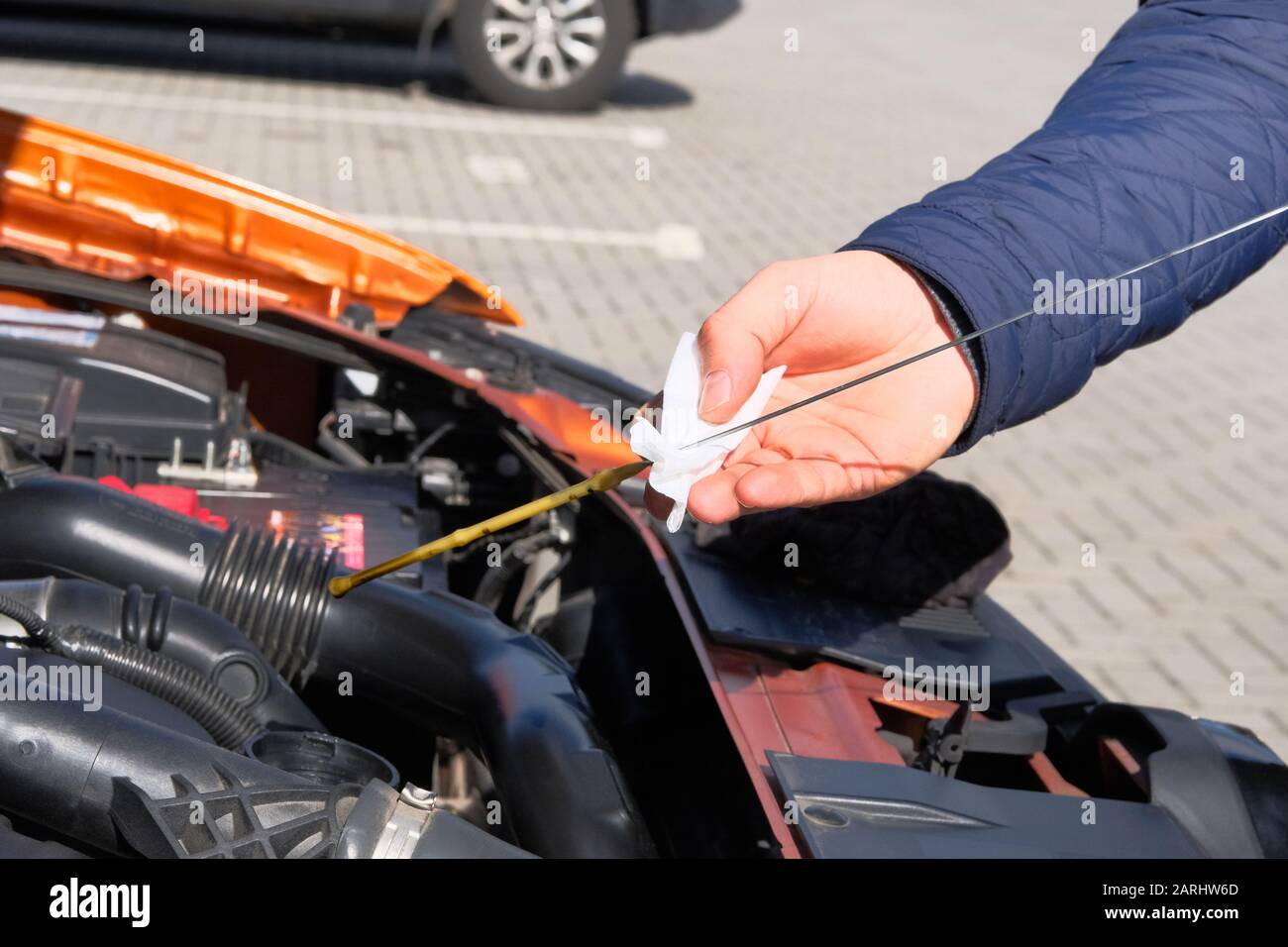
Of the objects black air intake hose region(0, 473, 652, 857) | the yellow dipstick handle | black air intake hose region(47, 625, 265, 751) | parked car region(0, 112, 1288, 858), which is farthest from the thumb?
black air intake hose region(47, 625, 265, 751)

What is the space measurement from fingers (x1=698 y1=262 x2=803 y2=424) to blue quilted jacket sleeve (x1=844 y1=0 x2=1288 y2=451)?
7.3 inches

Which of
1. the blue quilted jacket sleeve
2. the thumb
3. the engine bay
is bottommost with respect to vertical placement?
the engine bay

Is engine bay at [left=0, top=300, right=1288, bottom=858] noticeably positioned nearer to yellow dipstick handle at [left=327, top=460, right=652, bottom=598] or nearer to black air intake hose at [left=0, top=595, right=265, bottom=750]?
black air intake hose at [left=0, top=595, right=265, bottom=750]

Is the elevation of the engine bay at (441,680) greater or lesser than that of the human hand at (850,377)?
lesser

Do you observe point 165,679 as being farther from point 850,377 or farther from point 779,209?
point 779,209

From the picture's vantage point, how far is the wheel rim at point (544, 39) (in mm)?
8516

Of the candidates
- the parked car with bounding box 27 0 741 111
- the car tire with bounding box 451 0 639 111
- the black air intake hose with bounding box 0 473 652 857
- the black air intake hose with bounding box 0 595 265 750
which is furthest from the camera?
the car tire with bounding box 451 0 639 111

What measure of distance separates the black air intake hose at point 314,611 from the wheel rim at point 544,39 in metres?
7.11

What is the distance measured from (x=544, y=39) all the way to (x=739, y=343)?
7.71 m

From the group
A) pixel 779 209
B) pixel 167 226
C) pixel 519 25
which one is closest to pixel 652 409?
pixel 167 226

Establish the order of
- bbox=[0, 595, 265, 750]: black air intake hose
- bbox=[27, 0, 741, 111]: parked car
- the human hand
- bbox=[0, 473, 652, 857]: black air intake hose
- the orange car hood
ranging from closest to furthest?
the human hand → bbox=[0, 595, 265, 750]: black air intake hose → bbox=[0, 473, 652, 857]: black air intake hose → the orange car hood → bbox=[27, 0, 741, 111]: parked car

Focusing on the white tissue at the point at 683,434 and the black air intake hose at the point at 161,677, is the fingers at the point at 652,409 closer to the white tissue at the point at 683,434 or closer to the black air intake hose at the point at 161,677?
the white tissue at the point at 683,434

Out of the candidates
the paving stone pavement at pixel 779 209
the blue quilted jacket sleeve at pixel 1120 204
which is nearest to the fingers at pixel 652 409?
the blue quilted jacket sleeve at pixel 1120 204

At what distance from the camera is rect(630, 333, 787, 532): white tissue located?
1385 mm
